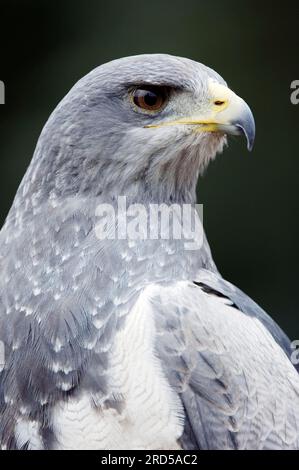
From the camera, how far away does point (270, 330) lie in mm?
3441

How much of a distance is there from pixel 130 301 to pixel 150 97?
73cm

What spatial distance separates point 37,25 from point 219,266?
2105 mm

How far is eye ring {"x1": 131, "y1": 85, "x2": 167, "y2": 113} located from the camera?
330cm

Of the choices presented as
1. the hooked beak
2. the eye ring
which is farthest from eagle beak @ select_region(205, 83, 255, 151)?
the eye ring

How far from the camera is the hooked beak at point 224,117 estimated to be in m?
3.30

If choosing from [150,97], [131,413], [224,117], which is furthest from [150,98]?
[131,413]

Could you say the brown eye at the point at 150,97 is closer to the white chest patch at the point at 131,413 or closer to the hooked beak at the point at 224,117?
the hooked beak at the point at 224,117

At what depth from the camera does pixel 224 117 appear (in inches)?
130

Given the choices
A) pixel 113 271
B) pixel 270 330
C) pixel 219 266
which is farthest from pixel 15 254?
pixel 219 266

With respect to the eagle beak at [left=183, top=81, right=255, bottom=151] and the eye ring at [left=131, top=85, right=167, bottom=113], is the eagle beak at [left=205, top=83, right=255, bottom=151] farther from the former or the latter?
the eye ring at [left=131, top=85, right=167, bottom=113]

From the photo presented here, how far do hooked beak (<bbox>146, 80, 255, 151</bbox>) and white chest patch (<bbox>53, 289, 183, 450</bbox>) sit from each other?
2.61 feet

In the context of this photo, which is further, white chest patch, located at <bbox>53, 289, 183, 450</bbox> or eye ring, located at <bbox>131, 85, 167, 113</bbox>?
eye ring, located at <bbox>131, 85, 167, 113</bbox>

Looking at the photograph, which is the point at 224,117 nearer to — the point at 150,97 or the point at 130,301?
the point at 150,97
